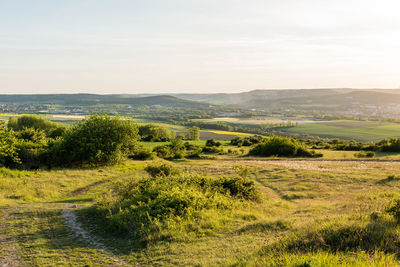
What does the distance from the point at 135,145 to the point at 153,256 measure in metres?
31.4

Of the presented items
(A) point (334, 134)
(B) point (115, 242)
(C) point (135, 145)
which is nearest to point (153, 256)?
(B) point (115, 242)

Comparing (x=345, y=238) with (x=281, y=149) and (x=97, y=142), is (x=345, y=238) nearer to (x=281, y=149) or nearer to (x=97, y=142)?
(x=97, y=142)

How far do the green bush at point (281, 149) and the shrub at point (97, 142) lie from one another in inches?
1147

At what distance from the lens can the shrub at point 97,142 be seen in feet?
115

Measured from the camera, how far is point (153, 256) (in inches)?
396

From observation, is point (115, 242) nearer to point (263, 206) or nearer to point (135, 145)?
point (263, 206)

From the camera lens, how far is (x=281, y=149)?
58031mm

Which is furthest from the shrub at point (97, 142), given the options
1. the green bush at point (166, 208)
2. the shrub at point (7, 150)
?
the green bush at point (166, 208)

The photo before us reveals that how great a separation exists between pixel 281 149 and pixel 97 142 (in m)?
35.9

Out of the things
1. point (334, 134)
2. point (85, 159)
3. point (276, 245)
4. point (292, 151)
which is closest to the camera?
point (276, 245)

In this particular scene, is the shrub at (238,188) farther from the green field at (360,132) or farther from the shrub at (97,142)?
the green field at (360,132)

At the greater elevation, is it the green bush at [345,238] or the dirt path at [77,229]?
the green bush at [345,238]

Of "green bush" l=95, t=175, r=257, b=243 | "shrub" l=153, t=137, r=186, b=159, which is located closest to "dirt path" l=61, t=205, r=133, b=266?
"green bush" l=95, t=175, r=257, b=243

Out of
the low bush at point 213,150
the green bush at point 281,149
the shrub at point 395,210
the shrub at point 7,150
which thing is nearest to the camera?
the shrub at point 395,210
